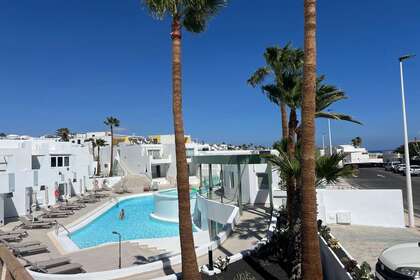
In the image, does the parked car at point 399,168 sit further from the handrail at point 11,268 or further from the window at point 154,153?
the handrail at point 11,268

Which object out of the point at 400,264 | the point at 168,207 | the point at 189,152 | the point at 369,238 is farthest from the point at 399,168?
the point at 400,264

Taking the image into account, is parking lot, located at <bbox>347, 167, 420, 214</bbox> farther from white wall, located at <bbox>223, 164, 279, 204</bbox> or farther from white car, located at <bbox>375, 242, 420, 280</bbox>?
white car, located at <bbox>375, 242, 420, 280</bbox>

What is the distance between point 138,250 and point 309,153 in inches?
504

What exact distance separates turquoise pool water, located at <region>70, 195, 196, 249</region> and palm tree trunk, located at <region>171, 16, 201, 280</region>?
15.6 meters

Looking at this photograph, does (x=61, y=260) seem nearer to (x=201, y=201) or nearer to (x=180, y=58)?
(x=180, y=58)

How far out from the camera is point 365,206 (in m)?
16.6

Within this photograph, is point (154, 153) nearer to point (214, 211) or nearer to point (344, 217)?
point (214, 211)

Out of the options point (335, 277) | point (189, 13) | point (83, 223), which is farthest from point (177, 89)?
point (83, 223)

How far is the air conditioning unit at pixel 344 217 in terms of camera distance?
54.2 ft

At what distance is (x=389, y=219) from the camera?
15992 millimetres

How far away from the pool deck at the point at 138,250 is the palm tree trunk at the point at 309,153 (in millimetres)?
5793

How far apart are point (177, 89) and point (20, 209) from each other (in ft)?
81.8

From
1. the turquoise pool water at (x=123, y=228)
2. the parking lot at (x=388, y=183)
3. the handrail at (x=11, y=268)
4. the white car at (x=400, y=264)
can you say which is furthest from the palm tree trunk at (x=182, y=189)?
the parking lot at (x=388, y=183)

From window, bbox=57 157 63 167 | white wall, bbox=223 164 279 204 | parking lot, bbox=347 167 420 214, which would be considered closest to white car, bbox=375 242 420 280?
parking lot, bbox=347 167 420 214
